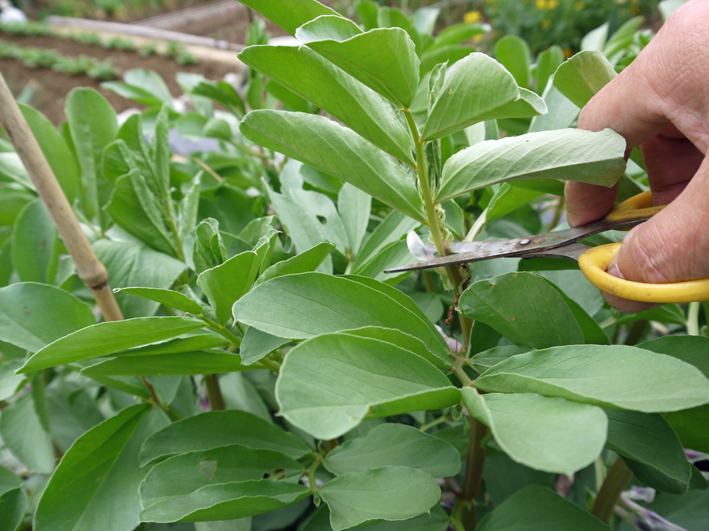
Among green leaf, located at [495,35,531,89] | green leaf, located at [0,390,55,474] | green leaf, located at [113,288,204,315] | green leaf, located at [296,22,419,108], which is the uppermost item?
green leaf, located at [296,22,419,108]

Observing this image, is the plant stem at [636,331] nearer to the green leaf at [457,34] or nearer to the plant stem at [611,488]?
the plant stem at [611,488]

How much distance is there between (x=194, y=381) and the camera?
0.63 metres

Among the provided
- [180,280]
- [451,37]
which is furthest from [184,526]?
[451,37]

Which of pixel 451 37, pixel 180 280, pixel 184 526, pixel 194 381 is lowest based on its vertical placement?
pixel 184 526

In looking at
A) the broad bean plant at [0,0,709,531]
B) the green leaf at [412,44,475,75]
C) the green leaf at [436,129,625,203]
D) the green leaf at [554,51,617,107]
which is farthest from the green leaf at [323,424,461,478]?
the green leaf at [412,44,475,75]

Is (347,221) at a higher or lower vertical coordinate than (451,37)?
lower

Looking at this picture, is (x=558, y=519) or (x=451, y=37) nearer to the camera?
(x=558, y=519)

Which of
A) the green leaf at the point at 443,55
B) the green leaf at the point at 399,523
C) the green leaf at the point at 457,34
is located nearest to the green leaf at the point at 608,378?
the green leaf at the point at 399,523

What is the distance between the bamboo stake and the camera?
14.5 inches

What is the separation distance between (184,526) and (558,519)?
41 centimetres

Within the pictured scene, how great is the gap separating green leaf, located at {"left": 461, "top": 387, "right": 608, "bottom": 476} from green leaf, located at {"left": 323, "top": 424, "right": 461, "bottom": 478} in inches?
4.8

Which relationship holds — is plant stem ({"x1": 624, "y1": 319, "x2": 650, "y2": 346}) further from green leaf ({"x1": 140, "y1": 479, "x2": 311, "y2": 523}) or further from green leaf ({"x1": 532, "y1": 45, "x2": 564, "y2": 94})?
green leaf ({"x1": 140, "y1": 479, "x2": 311, "y2": 523})

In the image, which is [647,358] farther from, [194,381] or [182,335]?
[194,381]

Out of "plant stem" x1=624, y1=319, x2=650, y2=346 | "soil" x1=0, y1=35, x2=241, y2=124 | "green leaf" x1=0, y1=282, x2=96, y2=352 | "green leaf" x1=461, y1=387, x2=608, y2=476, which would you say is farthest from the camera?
"soil" x1=0, y1=35, x2=241, y2=124
